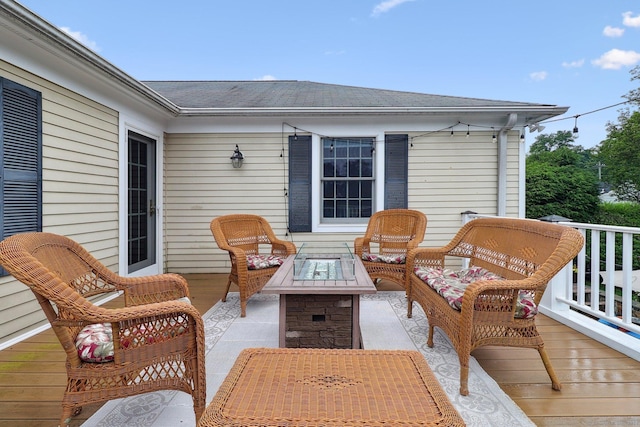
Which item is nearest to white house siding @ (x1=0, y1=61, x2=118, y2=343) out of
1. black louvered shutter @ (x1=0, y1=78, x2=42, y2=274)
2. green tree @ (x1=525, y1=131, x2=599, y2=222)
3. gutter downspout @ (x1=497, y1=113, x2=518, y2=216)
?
black louvered shutter @ (x1=0, y1=78, x2=42, y2=274)

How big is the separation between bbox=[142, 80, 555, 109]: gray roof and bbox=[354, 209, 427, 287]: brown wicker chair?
152cm

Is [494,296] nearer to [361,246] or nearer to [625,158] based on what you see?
[361,246]

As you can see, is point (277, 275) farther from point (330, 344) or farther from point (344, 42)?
point (344, 42)

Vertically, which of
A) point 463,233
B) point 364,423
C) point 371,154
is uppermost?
point 371,154

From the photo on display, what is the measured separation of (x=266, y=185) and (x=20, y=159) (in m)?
2.76

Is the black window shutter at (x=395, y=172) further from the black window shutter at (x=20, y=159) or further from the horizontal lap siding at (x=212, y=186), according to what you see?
the black window shutter at (x=20, y=159)

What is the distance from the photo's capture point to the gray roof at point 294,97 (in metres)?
4.75

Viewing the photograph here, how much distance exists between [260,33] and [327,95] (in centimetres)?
737

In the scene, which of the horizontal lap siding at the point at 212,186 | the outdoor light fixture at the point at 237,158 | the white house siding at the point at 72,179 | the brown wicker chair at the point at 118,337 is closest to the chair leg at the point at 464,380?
the brown wicker chair at the point at 118,337

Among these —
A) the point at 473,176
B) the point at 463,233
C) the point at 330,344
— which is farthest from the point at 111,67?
the point at 473,176

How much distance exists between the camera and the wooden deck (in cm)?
172

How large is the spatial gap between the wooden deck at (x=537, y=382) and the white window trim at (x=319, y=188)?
263cm

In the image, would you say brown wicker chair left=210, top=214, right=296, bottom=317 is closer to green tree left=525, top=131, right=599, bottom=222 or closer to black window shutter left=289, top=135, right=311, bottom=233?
black window shutter left=289, top=135, right=311, bottom=233

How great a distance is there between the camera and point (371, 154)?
497 centimetres
